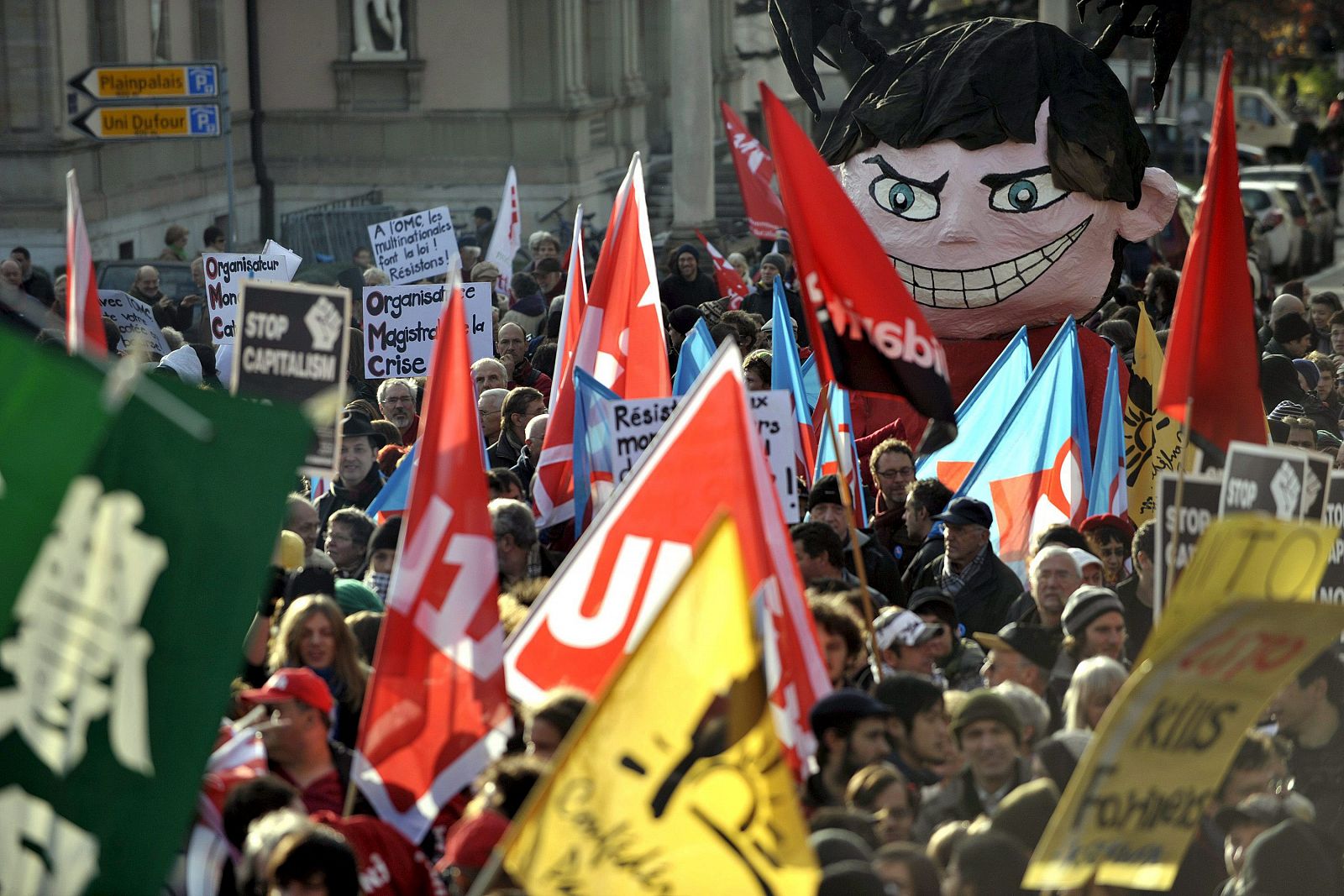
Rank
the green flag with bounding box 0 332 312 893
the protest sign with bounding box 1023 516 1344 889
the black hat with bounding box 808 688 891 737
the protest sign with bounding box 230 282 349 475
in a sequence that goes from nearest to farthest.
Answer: the green flag with bounding box 0 332 312 893
the protest sign with bounding box 1023 516 1344 889
the black hat with bounding box 808 688 891 737
the protest sign with bounding box 230 282 349 475

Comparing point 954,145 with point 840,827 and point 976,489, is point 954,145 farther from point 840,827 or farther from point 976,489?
point 840,827

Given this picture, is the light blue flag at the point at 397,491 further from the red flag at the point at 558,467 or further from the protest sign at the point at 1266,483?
the protest sign at the point at 1266,483

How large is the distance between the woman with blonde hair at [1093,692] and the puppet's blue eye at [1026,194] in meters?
4.25

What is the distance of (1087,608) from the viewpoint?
19.9 ft

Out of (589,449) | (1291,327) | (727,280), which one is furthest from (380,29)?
(589,449)

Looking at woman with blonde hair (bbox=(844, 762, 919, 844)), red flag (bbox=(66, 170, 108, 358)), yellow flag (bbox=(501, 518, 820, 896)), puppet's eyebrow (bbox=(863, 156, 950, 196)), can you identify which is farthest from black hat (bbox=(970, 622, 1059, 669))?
puppet's eyebrow (bbox=(863, 156, 950, 196))

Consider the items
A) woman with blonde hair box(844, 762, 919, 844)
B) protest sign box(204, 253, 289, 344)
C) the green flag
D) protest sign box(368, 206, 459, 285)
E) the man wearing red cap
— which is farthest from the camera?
protest sign box(368, 206, 459, 285)

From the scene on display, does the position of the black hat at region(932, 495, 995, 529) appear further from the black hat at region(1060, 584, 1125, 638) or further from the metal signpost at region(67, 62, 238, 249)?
the metal signpost at region(67, 62, 238, 249)

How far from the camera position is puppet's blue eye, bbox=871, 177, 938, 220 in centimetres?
956

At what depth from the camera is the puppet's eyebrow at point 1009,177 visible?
9469 millimetres

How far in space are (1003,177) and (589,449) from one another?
2.69 metres

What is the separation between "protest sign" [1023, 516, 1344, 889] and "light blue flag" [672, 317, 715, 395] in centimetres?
526

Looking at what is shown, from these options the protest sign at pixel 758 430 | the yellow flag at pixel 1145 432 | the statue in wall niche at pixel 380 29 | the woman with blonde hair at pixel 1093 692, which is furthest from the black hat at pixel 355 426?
the statue in wall niche at pixel 380 29

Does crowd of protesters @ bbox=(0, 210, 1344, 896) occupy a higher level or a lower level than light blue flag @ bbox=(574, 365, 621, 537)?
lower
